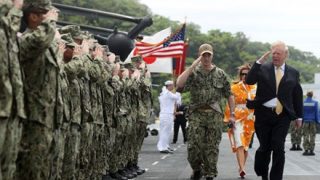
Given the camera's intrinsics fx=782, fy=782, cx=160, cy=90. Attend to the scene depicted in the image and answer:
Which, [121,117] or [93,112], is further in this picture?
[121,117]

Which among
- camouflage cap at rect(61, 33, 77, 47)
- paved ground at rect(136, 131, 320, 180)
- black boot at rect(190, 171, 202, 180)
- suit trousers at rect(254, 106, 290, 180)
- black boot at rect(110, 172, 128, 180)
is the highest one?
camouflage cap at rect(61, 33, 77, 47)

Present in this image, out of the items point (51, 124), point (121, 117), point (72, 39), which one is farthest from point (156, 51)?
point (51, 124)

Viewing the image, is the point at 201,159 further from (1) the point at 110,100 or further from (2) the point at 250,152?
(2) the point at 250,152

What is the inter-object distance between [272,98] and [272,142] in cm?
61

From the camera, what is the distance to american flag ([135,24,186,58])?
2280 centimetres

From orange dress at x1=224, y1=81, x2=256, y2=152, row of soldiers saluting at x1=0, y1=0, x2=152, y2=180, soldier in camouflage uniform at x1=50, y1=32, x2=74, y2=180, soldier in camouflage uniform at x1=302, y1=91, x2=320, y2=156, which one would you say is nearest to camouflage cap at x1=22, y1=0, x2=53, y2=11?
row of soldiers saluting at x1=0, y1=0, x2=152, y2=180

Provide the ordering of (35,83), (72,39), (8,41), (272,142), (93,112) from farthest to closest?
1. (272,142)
2. (93,112)
3. (72,39)
4. (35,83)
5. (8,41)

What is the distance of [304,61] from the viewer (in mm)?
191625

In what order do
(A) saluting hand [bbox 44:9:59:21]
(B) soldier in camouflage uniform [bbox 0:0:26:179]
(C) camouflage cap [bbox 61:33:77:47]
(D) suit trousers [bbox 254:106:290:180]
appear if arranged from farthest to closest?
(D) suit trousers [bbox 254:106:290:180] → (C) camouflage cap [bbox 61:33:77:47] → (A) saluting hand [bbox 44:9:59:21] → (B) soldier in camouflage uniform [bbox 0:0:26:179]

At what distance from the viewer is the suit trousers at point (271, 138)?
34.0 ft

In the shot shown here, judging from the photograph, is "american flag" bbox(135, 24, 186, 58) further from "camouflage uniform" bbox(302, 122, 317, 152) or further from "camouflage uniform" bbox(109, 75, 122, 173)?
"camouflage uniform" bbox(109, 75, 122, 173)

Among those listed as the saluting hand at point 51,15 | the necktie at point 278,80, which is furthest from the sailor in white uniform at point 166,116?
the saluting hand at point 51,15

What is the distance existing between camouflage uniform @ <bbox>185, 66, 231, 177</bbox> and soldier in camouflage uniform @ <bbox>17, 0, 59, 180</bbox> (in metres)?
5.29

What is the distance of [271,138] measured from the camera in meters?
10.5
